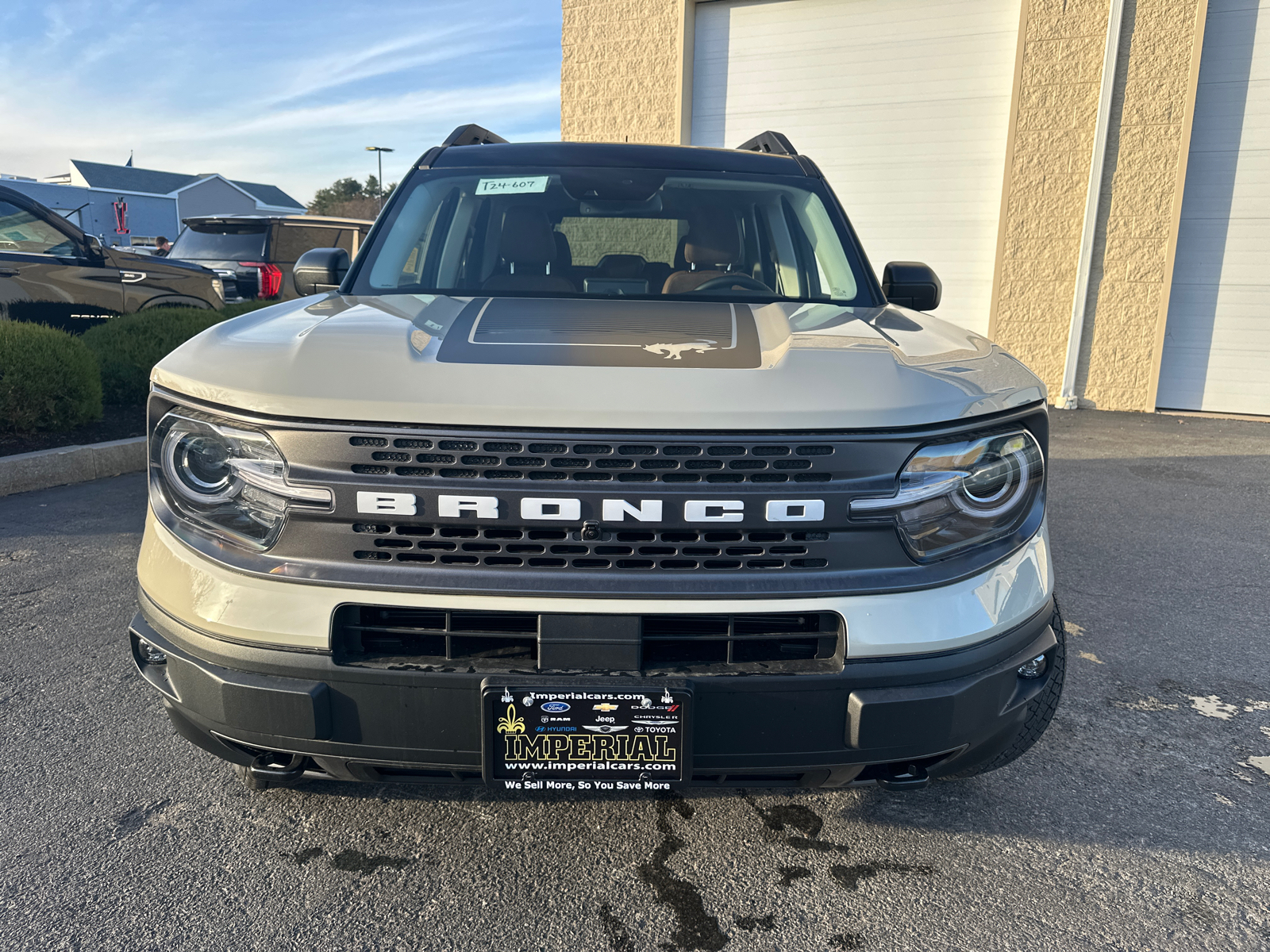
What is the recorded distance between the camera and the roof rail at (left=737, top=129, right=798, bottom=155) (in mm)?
3592

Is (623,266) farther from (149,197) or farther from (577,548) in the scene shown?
(149,197)

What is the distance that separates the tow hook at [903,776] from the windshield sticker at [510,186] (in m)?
2.21

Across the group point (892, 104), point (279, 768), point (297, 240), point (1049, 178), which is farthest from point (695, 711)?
point (297, 240)

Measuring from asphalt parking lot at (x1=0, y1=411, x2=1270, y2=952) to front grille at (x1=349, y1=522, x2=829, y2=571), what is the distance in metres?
0.50

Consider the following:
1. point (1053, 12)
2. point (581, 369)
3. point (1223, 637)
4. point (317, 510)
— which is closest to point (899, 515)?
point (581, 369)

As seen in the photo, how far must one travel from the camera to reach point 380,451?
1.61 metres

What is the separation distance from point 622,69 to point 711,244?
900cm

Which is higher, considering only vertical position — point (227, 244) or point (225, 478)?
point (227, 244)

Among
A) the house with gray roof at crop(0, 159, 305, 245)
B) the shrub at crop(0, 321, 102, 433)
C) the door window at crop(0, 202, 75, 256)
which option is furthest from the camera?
the house with gray roof at crop(0, 159, 305, 245)

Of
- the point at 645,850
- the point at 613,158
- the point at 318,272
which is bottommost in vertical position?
the point at 645,850

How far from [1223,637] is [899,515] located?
2592 millimetres

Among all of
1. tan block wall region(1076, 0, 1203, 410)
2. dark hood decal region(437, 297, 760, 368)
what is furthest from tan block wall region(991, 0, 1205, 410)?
dark hood decal region(437, 297, 760, 368)

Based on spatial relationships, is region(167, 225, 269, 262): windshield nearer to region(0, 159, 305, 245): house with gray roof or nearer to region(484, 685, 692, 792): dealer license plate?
region(484, 685, 692, 792): dealer license plate

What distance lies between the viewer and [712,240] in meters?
3.07
